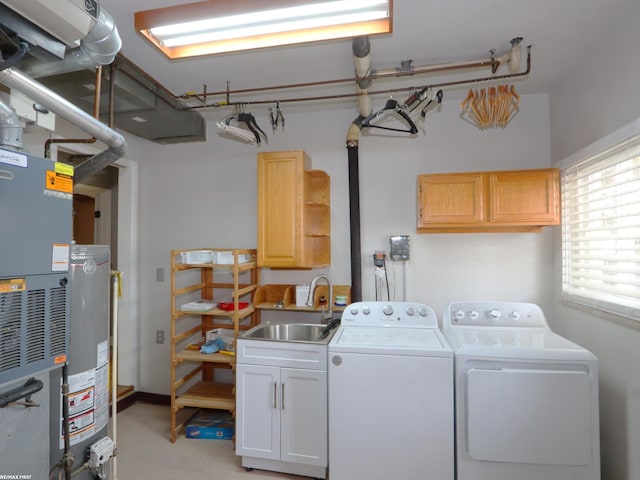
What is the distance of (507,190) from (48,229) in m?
2.73

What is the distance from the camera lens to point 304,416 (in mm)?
2064

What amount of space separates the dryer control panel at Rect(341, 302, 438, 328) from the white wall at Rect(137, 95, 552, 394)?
0.34 m

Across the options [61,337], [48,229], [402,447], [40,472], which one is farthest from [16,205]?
[402,447]

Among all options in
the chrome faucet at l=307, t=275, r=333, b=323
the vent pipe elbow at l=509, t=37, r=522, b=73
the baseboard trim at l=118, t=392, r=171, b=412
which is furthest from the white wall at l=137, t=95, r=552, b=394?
the vent pipe elbow at l=509, t=37, r=522, b=73

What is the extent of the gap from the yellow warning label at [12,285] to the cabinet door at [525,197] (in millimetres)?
2686

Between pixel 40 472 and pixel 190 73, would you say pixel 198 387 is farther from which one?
pixel 190 73

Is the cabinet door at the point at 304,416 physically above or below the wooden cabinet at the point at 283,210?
below

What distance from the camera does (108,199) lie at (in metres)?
4.02

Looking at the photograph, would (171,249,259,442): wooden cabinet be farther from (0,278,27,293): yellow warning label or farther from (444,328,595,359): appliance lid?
(444,328,595,359): appliance lid

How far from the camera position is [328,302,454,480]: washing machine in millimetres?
1831

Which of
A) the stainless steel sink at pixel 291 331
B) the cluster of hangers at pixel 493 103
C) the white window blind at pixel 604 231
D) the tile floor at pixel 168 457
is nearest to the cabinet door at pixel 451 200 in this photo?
the cluster of hangers at pixel 493 103

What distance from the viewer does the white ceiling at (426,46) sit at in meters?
1.68

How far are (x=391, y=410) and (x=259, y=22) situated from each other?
2226 mm

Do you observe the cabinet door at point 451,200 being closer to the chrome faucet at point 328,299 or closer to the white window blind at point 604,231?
the white window blind at point 604,231
